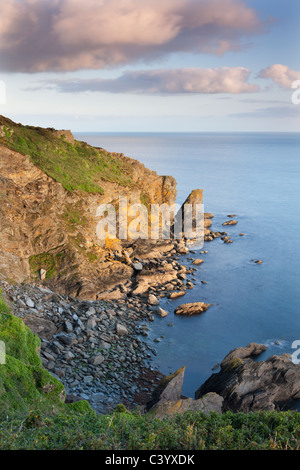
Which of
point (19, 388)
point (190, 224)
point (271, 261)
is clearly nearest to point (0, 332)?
point (19, 388)

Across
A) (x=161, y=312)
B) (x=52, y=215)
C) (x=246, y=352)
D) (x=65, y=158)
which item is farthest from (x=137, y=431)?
(x=65, y=158)

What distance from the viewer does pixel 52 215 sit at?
138ft

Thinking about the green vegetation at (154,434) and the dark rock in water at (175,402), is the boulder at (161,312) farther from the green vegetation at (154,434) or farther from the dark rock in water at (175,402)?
the green vegetation at (154,434)

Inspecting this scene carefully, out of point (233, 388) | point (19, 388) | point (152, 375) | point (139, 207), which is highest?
point (139, 207)

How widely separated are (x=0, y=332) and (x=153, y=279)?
26.7m

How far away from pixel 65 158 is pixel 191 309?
1061 inches

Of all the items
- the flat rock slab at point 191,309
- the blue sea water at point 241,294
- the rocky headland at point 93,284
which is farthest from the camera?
the flat rock slab at point 191,309

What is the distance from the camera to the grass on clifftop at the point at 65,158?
4391cm

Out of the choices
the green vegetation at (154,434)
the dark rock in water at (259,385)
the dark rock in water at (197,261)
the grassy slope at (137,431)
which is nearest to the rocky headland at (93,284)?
the dark rock in water at (259,385)

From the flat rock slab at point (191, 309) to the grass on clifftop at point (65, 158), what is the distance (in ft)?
63.5

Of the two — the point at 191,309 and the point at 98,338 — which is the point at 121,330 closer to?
the point at 98,338

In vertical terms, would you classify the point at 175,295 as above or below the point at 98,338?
above
